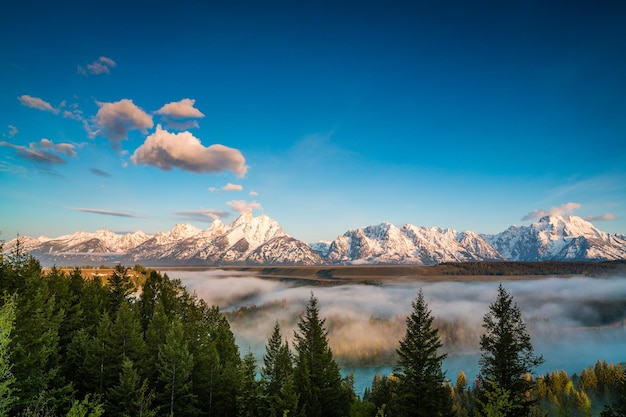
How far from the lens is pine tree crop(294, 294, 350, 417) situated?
4488 cm

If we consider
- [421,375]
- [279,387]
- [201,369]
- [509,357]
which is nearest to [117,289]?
[201,369]

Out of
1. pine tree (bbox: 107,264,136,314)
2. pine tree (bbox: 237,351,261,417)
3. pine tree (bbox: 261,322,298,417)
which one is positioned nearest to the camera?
pine tree (bbox: 261,322,298,417)

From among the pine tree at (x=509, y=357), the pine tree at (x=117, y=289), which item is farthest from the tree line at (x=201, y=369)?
the pine tree at (x=117, y=289)

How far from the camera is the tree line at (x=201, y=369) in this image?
34.0 meters

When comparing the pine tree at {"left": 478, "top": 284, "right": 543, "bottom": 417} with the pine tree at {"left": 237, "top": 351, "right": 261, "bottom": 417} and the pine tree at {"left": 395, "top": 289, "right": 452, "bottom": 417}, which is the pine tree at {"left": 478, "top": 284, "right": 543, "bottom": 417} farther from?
the pine tree at {"left": 237, "top": 351, "right": 261, "bottom": 417}

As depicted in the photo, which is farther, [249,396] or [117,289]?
[117,289]

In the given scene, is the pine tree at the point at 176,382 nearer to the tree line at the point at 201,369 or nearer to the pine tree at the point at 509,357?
the tree line at the point at 201,369

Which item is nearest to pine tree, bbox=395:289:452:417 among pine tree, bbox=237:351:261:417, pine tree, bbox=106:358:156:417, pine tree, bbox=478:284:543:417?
pine tree, bbox=478:284:543:417

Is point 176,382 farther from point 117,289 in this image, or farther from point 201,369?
point 117,289

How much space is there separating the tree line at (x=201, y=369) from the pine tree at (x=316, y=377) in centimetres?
14

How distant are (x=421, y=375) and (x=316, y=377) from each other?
15.8 m

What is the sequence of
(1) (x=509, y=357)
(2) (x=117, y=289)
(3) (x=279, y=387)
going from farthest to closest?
(2) (x=117, y=289) < (3) (x=279, y=387) < (1) (x=509, y=357)

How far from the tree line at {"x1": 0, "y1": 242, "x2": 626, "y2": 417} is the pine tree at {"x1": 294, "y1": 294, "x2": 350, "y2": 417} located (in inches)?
5.4

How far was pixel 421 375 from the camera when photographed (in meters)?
37.1
